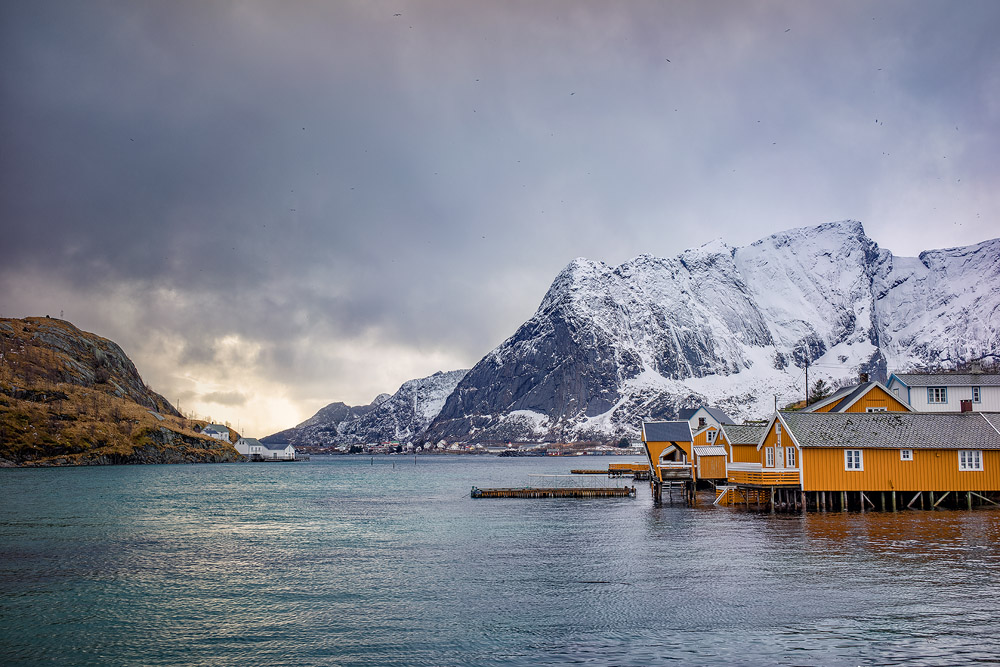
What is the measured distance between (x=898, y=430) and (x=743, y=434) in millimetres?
16745

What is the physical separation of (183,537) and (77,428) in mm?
152162

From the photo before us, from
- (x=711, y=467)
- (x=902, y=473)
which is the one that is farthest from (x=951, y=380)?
(x=711, y=467)

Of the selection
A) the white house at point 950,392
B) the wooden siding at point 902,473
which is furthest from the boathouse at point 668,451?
the white house at point 950,392

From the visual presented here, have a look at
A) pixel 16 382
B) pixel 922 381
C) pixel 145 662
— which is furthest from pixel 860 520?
pixel 16 382

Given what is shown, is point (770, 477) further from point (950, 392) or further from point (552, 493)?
point (552, 493)

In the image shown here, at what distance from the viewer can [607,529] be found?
52.9 meters

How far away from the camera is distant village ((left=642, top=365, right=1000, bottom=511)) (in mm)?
55750

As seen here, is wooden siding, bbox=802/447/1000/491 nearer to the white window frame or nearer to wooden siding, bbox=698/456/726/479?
the white window frame

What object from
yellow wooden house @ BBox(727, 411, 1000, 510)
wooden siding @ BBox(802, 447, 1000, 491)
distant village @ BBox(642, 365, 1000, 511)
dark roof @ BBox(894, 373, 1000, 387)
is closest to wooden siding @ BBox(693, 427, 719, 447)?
distant village @ BBox(642, 365, 1000, 511)

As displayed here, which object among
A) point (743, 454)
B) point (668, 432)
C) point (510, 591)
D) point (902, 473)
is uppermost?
point (668, 432)

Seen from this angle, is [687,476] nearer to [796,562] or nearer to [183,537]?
[796,562]

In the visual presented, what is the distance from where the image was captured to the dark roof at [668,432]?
90.1m

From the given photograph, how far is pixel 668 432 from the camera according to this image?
91.3 metres

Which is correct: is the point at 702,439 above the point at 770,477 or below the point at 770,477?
above
